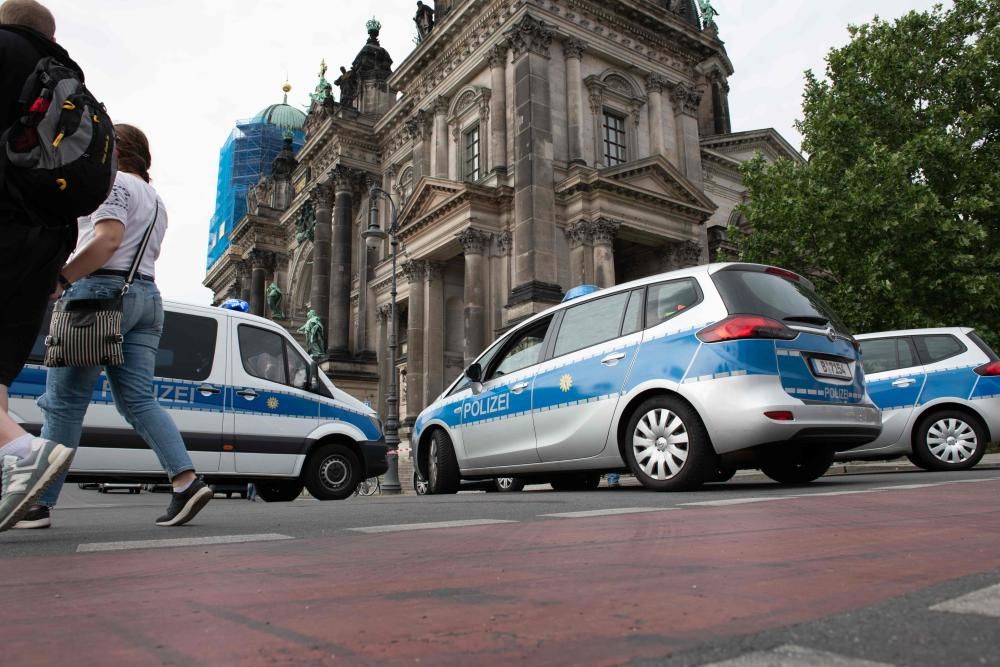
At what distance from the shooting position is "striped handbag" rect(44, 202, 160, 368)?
→ 363 cm

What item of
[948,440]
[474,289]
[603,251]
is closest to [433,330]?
[474,289]

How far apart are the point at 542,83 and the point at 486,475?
19.8 m

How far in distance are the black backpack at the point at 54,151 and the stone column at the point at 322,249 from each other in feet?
115

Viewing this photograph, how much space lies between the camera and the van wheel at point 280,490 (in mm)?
8695

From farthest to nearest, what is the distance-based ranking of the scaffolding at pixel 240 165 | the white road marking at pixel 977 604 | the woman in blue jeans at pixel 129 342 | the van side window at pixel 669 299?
the scaffolding at pixel 240 165, the van side window at pixel 669 299, the woman in blue jeans at pixel 129 342, the white road marking at pixel 977 604

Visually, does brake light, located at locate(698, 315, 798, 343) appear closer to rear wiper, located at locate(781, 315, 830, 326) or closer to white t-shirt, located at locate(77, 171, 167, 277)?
rear wiper, located at locate(781, 315, 830, 326)

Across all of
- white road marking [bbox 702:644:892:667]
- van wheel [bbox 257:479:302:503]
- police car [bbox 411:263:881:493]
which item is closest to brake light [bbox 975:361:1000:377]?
police car [bbox 411:263:881:493]

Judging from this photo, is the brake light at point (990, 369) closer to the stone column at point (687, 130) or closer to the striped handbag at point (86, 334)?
the striped handbag at point (86, 334)

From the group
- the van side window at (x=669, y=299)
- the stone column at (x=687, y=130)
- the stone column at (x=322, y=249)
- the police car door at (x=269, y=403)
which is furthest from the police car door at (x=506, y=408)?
the stone column at (x=322, y=249)

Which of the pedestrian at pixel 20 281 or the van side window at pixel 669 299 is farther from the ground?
the van side window at pixel 669 299

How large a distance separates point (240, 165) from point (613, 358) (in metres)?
67.5

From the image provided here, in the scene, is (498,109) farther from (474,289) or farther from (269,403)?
(269,403)

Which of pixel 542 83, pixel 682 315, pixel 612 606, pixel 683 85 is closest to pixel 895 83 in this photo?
pixel 683 85

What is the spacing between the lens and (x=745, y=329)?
5613 mm
